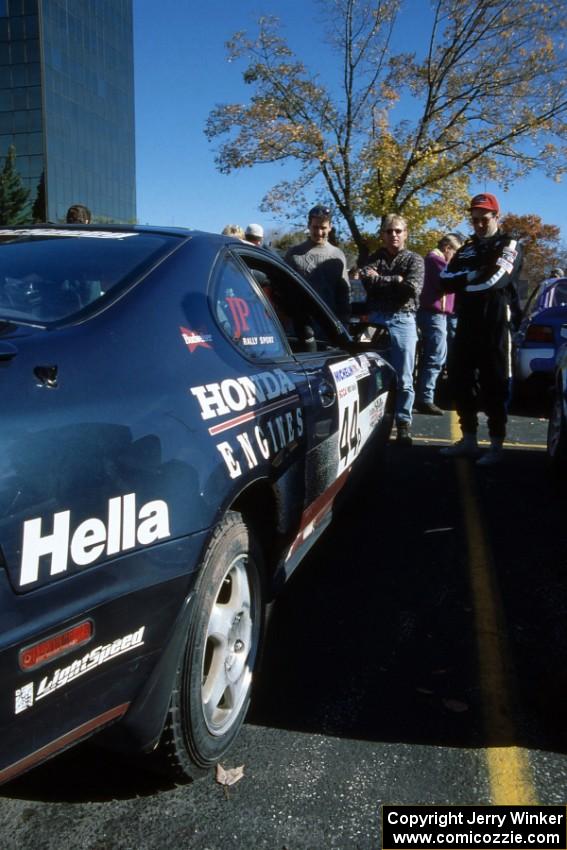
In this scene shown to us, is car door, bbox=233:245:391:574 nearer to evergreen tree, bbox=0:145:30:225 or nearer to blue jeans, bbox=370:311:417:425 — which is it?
blue jeans, bbox=370:311:417:425

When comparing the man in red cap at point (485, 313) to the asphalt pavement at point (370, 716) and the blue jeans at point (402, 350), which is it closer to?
the blue jeans at point (402, 350)

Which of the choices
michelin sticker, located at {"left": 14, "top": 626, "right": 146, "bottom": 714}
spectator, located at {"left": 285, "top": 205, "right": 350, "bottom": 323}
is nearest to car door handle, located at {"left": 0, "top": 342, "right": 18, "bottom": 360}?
michelin sticker, located at {"left": 14, "top": 626, "right": 146, "bottom": 714}

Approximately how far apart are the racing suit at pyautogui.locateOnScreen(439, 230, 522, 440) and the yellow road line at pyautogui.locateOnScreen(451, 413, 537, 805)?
1.63 metres

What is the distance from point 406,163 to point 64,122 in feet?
171

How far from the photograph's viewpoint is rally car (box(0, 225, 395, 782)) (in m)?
1.37

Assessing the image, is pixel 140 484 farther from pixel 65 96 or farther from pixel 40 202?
pixel 65 96

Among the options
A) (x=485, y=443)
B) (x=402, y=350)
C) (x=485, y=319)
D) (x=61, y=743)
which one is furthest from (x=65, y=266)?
(x=485, y=443)

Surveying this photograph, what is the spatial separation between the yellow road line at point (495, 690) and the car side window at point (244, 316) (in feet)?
4.76

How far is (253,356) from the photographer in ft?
8.05

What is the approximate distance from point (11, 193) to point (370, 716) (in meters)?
65.2

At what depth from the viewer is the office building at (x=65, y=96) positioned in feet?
184

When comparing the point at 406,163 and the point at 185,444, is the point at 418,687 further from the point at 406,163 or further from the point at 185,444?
the point at 406,163

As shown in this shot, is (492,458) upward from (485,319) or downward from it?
downward

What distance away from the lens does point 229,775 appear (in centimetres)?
211
